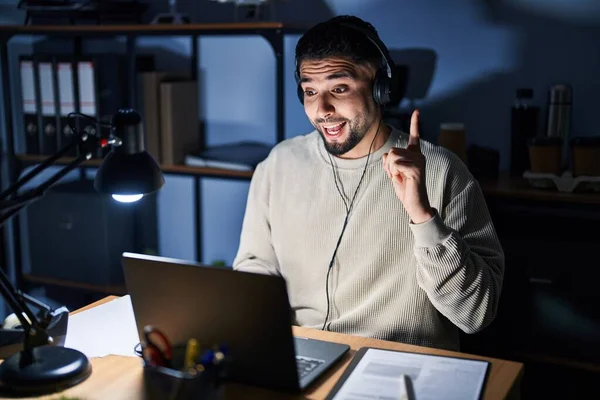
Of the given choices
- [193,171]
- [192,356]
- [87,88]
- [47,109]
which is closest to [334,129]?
[192,356]

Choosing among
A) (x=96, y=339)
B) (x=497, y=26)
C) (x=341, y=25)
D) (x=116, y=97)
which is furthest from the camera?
(x=116, y=97)

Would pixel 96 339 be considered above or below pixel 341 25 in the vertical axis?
below

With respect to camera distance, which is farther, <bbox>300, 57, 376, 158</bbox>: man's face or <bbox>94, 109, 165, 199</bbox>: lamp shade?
<bbox>300, 57, 376, 158</bbox>: man's face

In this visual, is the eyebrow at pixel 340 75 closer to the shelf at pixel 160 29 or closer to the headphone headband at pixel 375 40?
the headphone headband at pixel 375 40

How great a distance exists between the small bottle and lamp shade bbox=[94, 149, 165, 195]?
1.45m

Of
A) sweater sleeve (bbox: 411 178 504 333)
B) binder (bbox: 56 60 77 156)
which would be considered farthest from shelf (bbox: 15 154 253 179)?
sweater sleeve (bbox: 411 178 504 333)

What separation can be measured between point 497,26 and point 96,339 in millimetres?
1680

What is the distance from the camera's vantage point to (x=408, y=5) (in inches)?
101

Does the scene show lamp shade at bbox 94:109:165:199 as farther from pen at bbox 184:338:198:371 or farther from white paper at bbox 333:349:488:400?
white paper at bbox 333:349:488:400

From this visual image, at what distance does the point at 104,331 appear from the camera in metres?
1.50

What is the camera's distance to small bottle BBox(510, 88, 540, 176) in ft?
7.80

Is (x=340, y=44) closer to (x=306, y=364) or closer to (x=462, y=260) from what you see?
(x=462, y=260)

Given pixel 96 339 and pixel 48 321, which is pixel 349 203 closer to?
pixel 96 339

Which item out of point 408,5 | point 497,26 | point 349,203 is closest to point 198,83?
point 408,5
